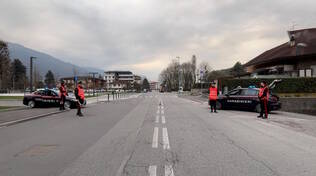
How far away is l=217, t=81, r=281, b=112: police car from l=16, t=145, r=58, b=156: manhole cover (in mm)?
12913

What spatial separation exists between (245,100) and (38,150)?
527 inches

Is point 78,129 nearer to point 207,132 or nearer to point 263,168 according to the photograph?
point 207,132

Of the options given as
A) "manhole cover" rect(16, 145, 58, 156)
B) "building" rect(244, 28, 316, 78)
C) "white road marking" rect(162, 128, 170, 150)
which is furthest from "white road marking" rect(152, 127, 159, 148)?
"building" rect(244, 28, 316, 78)

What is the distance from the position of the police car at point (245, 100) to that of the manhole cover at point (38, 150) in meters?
12.9

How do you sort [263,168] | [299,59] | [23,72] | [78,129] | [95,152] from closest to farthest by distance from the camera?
[263,168]
[95,152]
[78,129]
[299,59]
[23,72]

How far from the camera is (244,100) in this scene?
55.2 feet

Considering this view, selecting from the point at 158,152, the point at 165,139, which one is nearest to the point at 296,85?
the point at 165,139

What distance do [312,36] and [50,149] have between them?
4362 centimetres

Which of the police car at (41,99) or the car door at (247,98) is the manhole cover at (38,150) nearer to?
the car door at (247,98)

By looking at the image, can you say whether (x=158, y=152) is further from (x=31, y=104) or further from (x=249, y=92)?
(x=31, y=104)

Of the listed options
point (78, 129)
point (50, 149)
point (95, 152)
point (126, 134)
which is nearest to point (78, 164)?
point (95, 152)

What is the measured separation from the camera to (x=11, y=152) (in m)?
6.27

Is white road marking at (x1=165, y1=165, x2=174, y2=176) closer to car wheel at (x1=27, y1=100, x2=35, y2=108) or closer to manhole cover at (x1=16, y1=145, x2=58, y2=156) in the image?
manhole cover at (x1=16, y1=145, x2=58, y2=156)

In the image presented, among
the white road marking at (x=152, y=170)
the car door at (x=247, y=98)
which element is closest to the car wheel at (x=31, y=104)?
the car door at (x=247, y=98)
